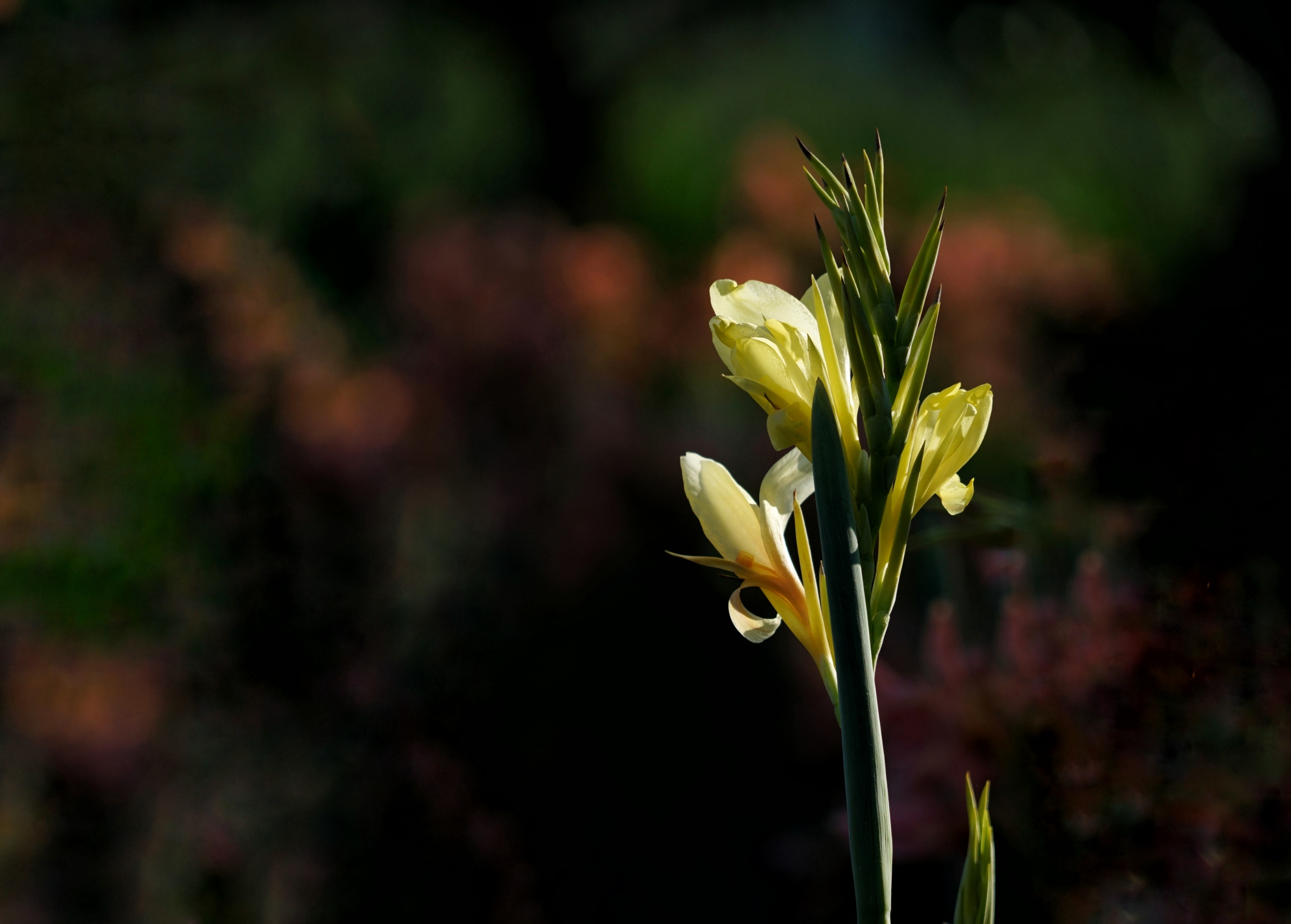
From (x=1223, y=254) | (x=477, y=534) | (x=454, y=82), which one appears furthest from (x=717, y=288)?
(x=454, y=82)

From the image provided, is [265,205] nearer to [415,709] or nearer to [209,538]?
[209,538]

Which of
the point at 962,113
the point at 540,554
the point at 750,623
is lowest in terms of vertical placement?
the point at 540,554

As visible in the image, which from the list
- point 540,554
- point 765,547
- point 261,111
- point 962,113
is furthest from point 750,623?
point 962,113

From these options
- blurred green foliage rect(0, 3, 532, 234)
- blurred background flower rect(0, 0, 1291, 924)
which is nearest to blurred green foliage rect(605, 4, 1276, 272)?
blurred background flower rect(0, 0, 1291, 924)

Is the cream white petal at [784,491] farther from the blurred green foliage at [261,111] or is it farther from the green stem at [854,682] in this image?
the blurred green foliage at [261,111]

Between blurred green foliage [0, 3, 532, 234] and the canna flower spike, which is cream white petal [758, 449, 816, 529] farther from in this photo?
blurred green foliage [0, 3, 532, 234]

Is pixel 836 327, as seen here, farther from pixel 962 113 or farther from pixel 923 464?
pixel 962 113
